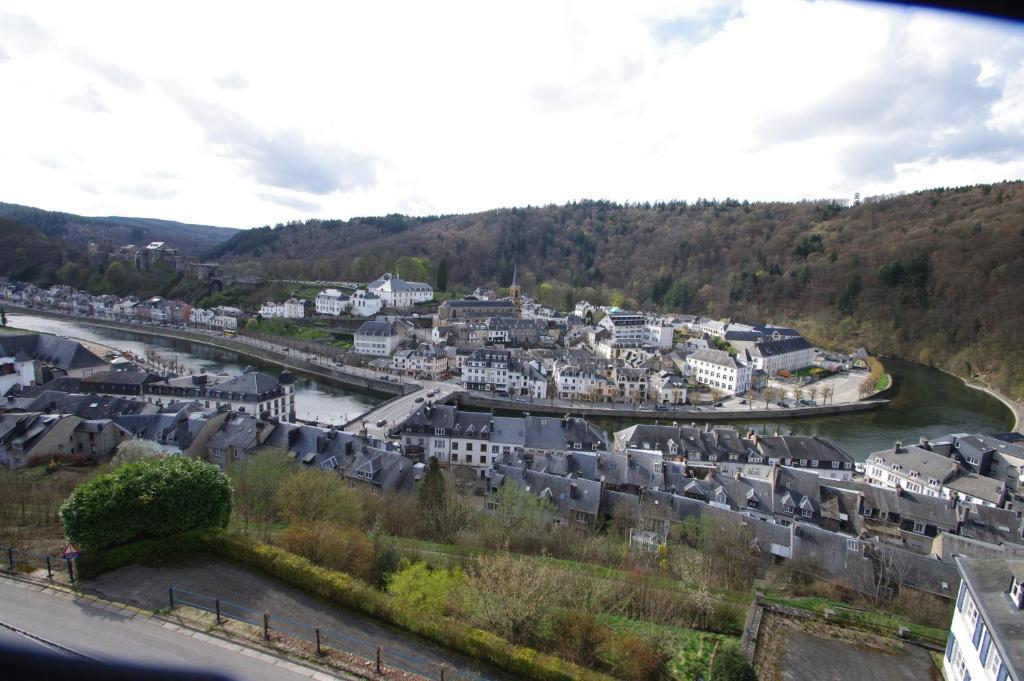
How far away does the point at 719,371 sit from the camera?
3058cm

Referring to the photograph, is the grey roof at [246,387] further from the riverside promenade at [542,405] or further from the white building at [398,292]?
the white building at [398,292]

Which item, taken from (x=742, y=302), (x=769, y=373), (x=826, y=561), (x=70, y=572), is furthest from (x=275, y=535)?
(x=742, y=302)

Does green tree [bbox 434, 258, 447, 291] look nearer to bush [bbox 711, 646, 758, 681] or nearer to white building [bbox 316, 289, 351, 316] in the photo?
white building [bbox 316, 289, 351, 316]

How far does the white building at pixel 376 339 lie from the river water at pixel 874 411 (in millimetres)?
4408

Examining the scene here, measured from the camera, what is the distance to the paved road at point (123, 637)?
4.67 metres

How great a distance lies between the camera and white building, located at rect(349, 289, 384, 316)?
4319 centimetres

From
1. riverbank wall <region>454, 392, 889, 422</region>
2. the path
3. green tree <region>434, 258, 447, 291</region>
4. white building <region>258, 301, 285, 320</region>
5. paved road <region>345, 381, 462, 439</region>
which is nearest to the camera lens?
the path

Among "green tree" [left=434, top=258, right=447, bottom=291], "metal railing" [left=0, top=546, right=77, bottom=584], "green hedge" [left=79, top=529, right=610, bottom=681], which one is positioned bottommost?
"green hedge" [left=79, top=529, right=610, bottom=681]

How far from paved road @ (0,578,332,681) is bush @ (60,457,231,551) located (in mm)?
863

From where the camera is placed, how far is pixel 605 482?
46.6 ft

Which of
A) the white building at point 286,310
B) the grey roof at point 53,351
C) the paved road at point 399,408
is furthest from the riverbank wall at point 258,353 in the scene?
the grey roof at point 53,351

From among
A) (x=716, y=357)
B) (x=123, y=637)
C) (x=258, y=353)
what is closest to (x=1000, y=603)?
(x=123, y=637)

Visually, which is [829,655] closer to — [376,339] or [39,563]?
[39,563]

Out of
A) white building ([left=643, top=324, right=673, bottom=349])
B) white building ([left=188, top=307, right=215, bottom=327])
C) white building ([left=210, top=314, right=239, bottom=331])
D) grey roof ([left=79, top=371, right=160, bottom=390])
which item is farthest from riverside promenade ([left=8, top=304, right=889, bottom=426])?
white building ([left=188, top=307, right=215, bottom=327])
